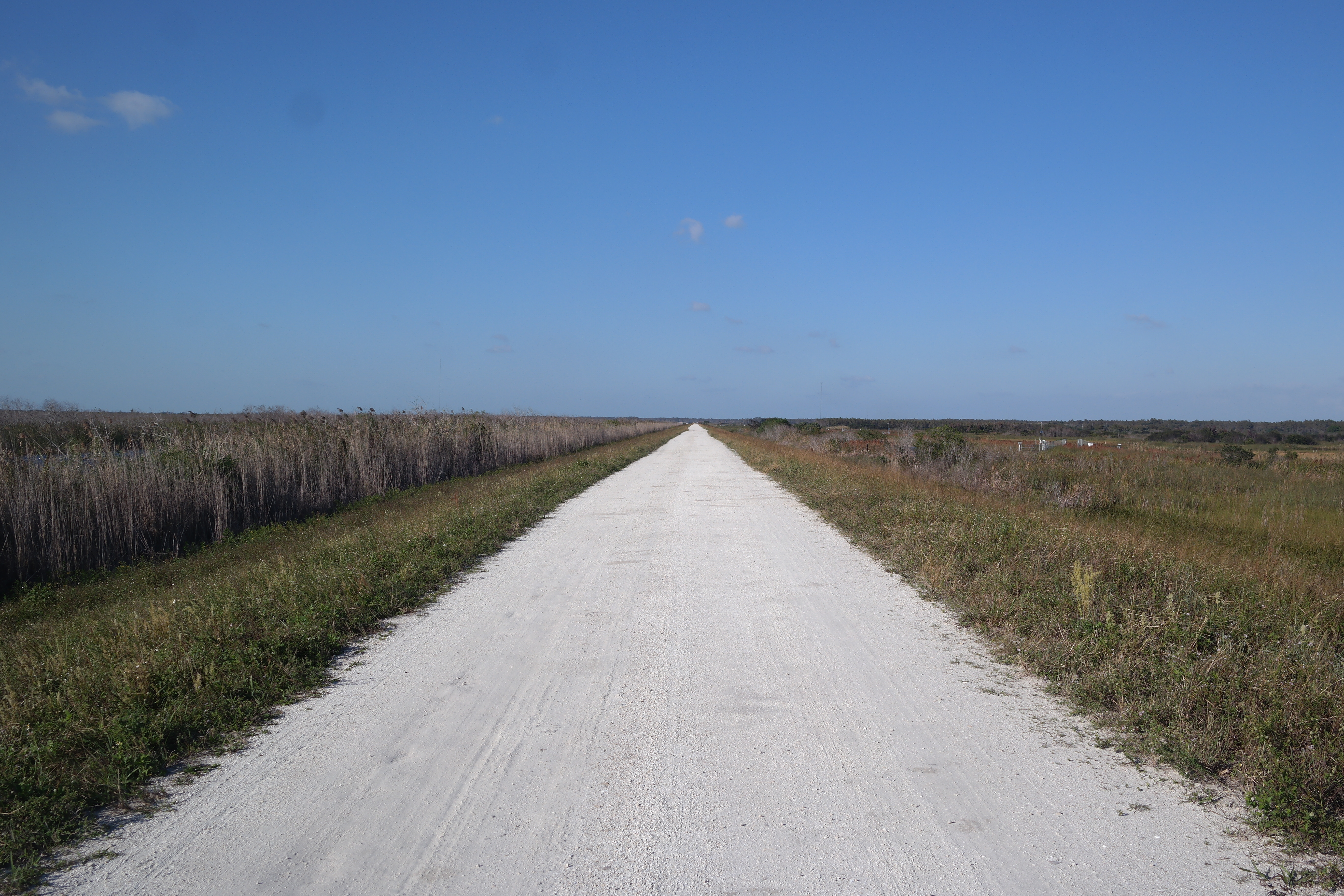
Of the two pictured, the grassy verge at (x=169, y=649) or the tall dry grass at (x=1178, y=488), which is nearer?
the grassy verge at (x=169, y=649)

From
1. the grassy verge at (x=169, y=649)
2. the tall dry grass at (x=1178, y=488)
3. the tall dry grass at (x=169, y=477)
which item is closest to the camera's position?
the grassy verge at (x=169, y=649)

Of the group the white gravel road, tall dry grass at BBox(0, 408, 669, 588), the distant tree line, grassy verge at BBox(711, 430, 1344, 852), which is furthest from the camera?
the distant tree line

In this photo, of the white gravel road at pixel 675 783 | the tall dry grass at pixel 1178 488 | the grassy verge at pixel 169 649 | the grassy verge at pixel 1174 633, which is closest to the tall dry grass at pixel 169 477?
the grassy verge at pixel 169 649

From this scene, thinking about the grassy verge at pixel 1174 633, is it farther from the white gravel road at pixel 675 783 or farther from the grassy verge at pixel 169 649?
the grassy verge at pixel 169 649

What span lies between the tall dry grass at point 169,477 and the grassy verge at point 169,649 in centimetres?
58

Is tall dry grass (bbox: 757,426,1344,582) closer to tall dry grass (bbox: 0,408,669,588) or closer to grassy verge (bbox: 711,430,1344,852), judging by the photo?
grassy verge (bbox: 711,430,1344,852)

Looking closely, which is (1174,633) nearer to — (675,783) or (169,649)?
(675,783)

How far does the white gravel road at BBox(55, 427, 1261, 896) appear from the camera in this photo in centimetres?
271

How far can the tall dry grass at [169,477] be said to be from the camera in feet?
28.7

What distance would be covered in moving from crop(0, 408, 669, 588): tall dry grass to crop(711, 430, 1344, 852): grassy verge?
10.6 m

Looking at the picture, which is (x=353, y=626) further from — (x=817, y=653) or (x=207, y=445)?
(x=207, y=445)

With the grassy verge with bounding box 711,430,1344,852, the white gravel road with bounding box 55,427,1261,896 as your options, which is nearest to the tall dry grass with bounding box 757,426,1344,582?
the grassy verge with bounding box 711,430,1344,852

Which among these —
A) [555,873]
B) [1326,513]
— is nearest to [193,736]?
[555,873]

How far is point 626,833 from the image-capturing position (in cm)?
296
